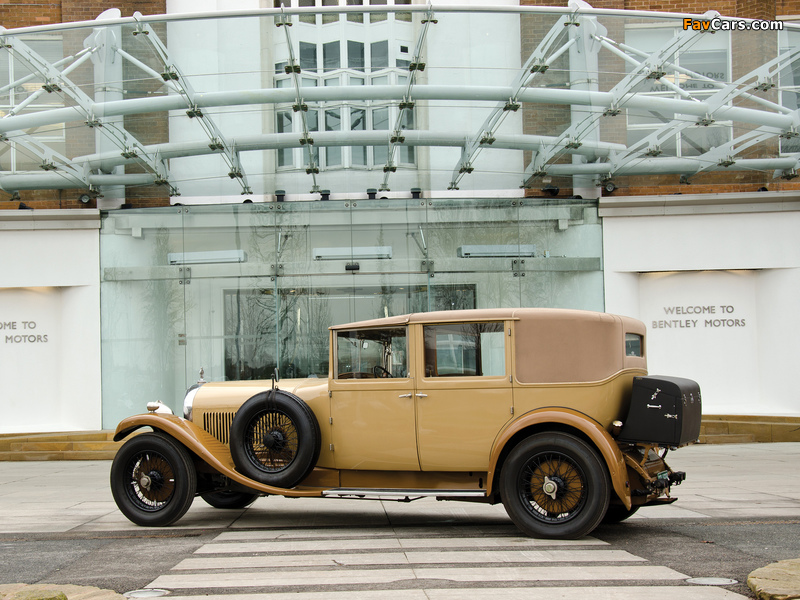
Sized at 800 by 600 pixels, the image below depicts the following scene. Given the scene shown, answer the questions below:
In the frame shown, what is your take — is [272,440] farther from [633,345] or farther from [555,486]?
[633,345]

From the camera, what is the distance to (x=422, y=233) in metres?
17.1

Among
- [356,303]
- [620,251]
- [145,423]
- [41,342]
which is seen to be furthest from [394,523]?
[41,342]

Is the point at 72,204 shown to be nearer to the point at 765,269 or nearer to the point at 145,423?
the point at 145,423

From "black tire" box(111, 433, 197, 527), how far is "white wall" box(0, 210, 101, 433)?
9.77m

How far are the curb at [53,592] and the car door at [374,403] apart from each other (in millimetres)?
2779

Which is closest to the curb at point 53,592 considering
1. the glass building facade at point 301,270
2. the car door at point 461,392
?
the car door at point 461,392

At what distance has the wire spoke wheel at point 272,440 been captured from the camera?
24.5 feet

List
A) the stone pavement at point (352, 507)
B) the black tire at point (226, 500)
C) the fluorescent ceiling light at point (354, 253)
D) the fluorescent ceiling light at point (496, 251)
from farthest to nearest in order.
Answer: the fluorescent ceiling light at point (496, 251) → the fluorescent ceiling light at point (354, 253) → the black tire at point (226, 500) → the stone pavement at point (352, 507)

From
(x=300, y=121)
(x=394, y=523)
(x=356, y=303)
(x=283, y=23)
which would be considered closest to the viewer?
(x=394, y=523)

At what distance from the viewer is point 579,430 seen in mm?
6680

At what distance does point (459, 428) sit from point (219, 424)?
98.2 inches

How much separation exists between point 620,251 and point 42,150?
11.7 m

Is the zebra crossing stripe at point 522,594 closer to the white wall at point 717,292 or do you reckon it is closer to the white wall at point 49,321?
the white wall at point 717,292

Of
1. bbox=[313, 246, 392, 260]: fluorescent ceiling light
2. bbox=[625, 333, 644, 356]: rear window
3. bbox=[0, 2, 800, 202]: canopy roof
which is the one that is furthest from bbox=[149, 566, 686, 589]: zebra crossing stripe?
bbox=[313, 246, 392, 260]: fluorescent ceiling light
